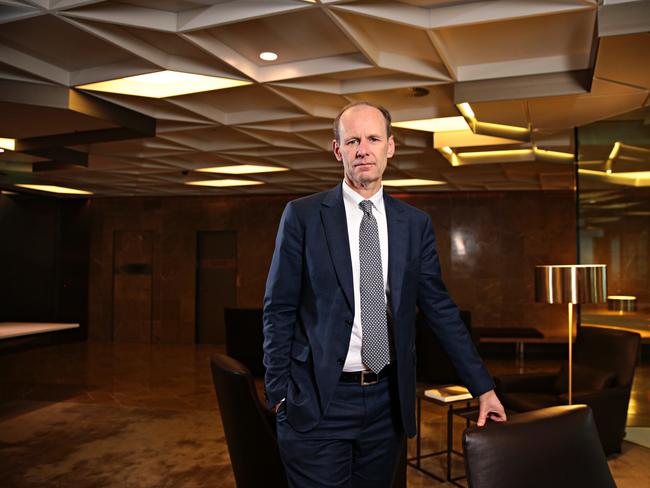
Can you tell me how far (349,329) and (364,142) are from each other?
0.56m

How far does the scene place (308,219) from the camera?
5.74ft

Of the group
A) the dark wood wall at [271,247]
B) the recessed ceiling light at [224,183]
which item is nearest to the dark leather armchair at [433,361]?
the dark wood wall at [271,247]

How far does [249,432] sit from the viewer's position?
275 cm

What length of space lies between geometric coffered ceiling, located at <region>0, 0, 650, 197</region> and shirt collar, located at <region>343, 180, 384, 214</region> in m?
1.62

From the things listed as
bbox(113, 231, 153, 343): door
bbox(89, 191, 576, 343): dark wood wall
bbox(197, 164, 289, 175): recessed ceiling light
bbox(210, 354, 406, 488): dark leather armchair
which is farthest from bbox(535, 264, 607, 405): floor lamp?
bbox(113, 231, 153, 343): door

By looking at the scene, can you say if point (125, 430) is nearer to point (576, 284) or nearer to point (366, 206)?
point (576, 284)

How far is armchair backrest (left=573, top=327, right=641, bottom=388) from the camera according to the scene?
450 cm

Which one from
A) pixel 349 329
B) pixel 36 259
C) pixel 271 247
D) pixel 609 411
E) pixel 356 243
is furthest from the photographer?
pixel 271 247

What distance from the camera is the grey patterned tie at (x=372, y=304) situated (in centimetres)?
169

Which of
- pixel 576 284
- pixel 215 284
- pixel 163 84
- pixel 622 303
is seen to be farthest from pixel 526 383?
pixel 215 284

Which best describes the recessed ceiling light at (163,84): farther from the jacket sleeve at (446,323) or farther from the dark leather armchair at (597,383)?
the dark leather armchair at (597,383)

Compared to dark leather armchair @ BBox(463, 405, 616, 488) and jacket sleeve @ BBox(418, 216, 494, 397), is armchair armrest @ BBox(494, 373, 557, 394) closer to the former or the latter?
jacket sleeve @ BBox(418, 216, 494, 397)

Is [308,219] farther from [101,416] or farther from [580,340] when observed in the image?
[101,416]

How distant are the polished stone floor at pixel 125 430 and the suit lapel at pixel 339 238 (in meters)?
2.54
